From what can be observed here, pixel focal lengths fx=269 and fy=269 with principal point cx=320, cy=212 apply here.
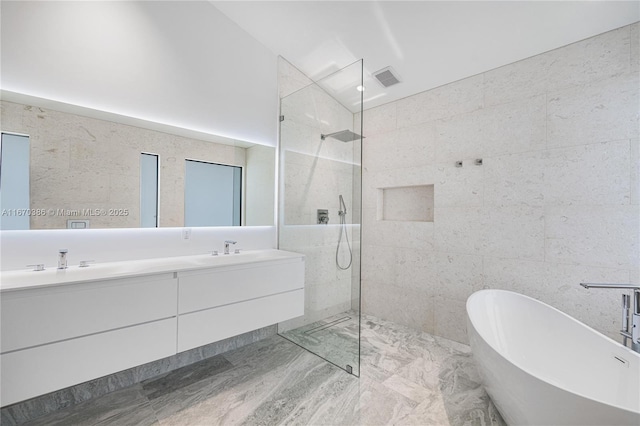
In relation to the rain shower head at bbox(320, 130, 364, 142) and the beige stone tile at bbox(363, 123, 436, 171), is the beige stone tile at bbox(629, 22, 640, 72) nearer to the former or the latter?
the beige stone tile at bbox(363, 123, 436, 171)

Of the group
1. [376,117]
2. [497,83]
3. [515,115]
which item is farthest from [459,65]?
[376,117]

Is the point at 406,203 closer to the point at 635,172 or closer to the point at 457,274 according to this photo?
the point at 457,274

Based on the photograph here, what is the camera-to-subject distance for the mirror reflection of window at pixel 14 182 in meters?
1.50

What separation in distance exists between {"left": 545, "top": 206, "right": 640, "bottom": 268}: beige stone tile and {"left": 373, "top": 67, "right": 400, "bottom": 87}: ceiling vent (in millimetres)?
Answer: 1892

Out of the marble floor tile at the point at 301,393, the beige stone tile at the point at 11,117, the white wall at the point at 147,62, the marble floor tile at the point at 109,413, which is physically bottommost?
the marble floor tile at the point at 301,393

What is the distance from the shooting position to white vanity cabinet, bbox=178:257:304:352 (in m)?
1.75

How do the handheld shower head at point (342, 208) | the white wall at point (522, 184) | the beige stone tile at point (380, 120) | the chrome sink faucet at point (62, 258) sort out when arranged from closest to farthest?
the chrome sink faucet at point (62, 258), the white wall at point (522, 184), the handheld shower head at point (342, 208), the beige stone tile at point (380, 120)

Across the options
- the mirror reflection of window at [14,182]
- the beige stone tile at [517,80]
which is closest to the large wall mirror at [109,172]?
the mirror reflection of window at [14,182]

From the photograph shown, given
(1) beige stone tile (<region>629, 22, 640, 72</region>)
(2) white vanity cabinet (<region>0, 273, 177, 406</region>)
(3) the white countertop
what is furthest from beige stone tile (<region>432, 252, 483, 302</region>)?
(2) white vanity cabinet (<region>0, 273, 177, 406</region>)

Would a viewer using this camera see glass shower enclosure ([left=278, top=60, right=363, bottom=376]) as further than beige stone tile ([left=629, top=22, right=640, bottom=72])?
Yes

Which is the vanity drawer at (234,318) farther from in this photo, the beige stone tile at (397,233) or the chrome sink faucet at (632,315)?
the chrome sink faucet at (632,315)

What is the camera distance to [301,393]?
190 centimetres

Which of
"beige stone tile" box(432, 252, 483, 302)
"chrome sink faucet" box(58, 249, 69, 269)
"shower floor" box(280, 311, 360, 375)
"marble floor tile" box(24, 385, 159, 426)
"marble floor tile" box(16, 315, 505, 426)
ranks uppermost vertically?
"chrome sink faucet" box(58, 249, 69, 269)

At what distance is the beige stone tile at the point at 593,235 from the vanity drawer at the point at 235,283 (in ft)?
7.18
